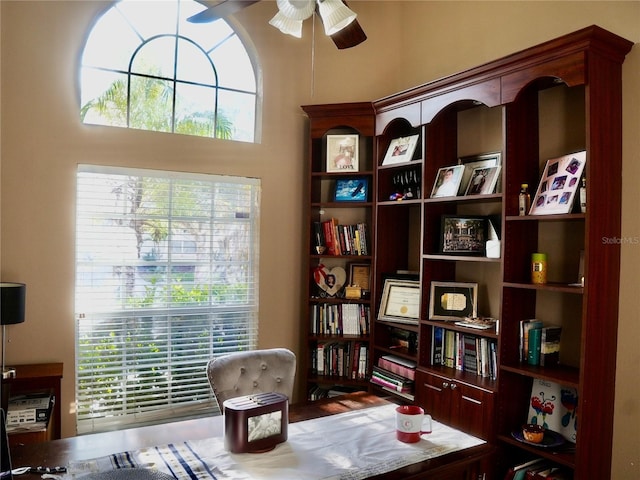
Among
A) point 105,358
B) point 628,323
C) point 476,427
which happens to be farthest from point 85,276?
point 628,323

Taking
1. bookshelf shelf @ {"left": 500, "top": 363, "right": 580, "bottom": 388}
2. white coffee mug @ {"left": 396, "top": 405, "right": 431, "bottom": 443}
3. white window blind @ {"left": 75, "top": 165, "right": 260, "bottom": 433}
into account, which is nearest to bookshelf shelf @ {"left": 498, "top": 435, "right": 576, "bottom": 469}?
bookshelf shelf @ {"left": 500, "top": 363, "right": 580, "bottom": 388}

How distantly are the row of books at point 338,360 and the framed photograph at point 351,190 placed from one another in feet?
3.33

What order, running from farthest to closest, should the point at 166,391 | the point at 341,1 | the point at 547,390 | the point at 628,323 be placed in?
the point at 166,391 < the point at 547,390 < the point at 628,323 < the point at 341,1

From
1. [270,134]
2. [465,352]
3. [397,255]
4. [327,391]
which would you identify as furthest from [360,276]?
[270,134]

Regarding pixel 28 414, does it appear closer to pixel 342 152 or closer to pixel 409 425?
pixel 409 425

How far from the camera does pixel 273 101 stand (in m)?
3.55

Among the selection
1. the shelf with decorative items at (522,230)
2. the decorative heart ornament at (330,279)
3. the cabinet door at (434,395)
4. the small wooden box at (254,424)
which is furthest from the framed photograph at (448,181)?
the small wooden box at (254,424)

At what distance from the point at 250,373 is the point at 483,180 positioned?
64.9 inches

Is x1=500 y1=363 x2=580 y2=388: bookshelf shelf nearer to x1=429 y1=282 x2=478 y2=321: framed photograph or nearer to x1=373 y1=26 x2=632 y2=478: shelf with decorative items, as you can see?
x1=373 y1=26 x2=632 y2=478: shelf with decorative items

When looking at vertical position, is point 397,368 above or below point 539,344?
below

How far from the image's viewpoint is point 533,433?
2.46m

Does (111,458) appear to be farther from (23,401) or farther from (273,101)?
(273,101)

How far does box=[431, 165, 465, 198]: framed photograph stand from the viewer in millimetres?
2939

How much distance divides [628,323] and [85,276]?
294 centimetres
